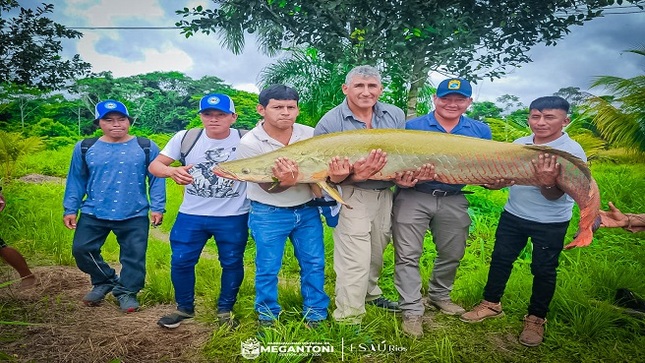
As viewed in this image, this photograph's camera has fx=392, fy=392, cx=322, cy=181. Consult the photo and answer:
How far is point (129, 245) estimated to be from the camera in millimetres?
3551

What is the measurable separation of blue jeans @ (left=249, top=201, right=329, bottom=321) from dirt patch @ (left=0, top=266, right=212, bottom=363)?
2.06 feet

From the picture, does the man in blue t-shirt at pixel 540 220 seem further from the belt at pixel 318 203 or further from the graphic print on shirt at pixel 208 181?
the graphic print on shirt at pixel 208 181

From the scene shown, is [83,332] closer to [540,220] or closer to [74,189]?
[74,189]

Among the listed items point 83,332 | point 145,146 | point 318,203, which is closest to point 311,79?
point 145,146

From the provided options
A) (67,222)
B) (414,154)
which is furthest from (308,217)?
(67,222)

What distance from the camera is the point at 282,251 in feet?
9.67

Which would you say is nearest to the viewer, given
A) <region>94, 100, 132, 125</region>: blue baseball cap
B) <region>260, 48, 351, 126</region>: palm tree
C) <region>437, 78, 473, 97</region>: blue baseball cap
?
<region>437, 78, 473, 97</region>: blue baseball cap

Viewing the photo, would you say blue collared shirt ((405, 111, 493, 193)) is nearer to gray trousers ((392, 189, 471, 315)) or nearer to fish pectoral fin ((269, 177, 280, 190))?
gray trousers ((392, 189, 471, 315))

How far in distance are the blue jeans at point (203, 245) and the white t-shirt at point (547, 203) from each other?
2.19 meters

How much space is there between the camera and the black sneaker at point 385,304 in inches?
134

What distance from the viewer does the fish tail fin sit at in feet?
8.48

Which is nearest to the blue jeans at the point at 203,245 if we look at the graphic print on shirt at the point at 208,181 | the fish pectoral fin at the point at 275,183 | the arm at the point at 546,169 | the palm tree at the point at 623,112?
the graphic print on shirt at the point at 208,181

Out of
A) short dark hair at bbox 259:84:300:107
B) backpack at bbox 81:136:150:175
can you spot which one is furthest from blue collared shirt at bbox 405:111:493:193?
backpack at bbox 81:136:150:175

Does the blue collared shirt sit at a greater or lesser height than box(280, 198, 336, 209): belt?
greater
